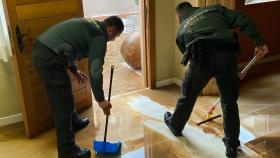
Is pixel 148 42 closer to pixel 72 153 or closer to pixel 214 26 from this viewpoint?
pixel 214 26

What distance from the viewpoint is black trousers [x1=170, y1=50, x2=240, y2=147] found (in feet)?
7.66

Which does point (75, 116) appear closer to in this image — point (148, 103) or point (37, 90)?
point (37, 90)

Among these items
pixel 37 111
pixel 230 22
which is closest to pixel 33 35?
pixel 37 111

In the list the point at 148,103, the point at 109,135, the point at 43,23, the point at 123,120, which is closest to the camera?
the point at 43,23

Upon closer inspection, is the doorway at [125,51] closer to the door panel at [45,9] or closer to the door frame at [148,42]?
the door frame at [148,42]

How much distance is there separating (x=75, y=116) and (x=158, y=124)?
77cm

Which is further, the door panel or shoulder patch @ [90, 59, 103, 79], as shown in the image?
the door panel

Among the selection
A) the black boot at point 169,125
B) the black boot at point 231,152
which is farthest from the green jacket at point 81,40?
the black boot at point 231,152

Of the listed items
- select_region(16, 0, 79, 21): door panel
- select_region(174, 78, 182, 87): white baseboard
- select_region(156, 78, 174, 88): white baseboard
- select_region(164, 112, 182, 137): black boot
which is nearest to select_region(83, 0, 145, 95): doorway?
select_region(156, 78, 174, 88): white baseboard

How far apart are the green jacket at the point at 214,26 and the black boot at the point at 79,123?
126cm

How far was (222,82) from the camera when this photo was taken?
7.82 feet

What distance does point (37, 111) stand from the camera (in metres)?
2.95

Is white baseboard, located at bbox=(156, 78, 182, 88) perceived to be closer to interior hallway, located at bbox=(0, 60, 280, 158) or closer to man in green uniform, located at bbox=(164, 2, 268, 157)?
interior hallway, located at bbox=(0, 60, 280, 158)

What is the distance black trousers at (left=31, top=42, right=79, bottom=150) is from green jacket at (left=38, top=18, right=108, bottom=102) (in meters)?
0.07
